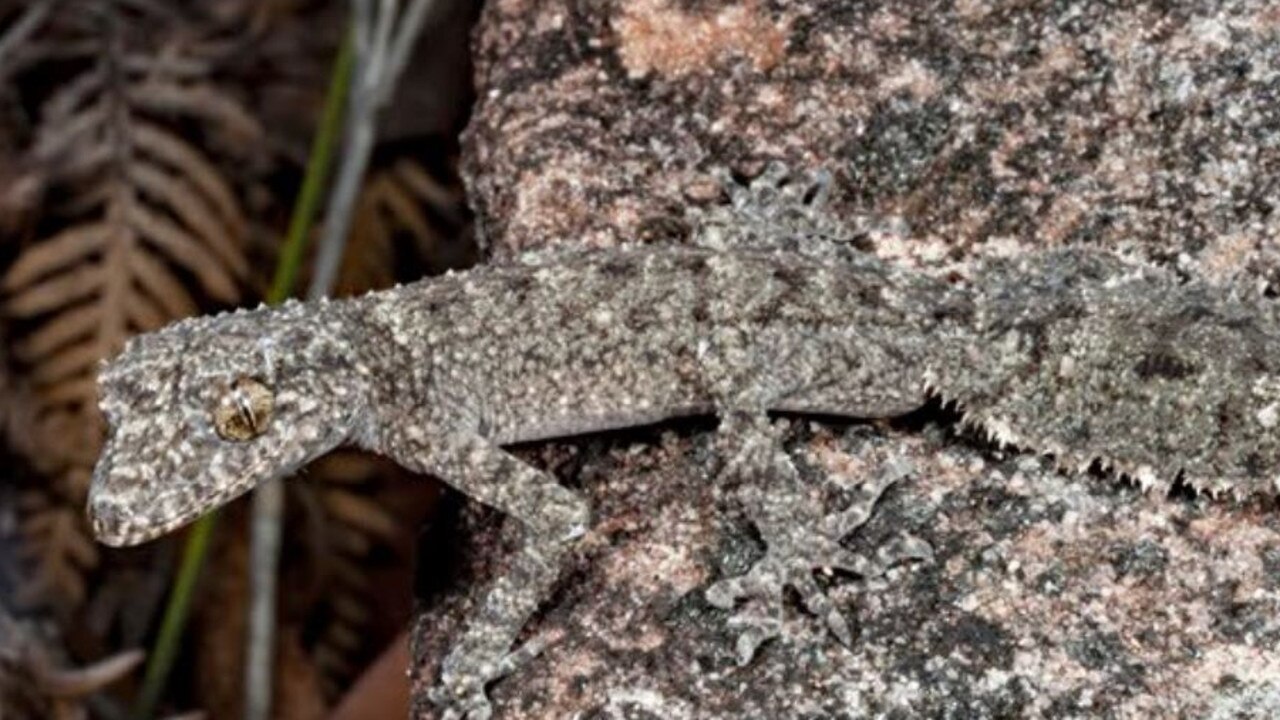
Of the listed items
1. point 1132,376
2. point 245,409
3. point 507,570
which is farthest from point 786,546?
point 245,409

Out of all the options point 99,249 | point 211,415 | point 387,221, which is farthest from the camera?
point 387,221

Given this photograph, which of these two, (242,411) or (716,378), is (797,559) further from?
(242,411)

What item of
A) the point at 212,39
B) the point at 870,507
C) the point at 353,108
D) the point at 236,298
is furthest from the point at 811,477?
the point at 212,39

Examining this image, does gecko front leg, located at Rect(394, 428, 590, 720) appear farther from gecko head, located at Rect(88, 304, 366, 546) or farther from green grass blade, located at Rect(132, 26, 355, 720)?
green grass blade, located at Rect(132, 26, 355, 720)

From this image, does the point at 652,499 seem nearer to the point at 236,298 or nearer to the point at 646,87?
the point at 646,87

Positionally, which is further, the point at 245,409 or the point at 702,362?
the point at 702,362

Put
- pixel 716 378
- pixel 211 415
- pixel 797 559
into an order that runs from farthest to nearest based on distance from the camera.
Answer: pixel 716 378 → pixel 211 415 → pixel 797 559
